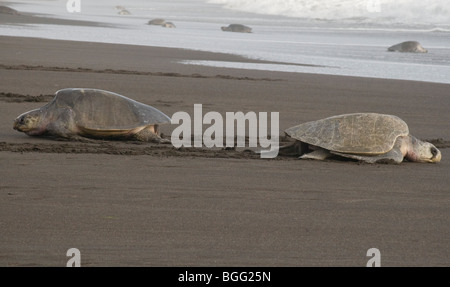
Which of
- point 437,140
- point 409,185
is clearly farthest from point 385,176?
point 437,140

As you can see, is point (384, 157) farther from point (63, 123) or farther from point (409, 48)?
point (409, 48)

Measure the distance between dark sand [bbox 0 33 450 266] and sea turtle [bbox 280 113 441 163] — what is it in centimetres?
12

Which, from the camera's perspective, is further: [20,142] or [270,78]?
[270,78]

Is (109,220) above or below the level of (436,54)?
below

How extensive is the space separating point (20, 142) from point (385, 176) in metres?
3.80

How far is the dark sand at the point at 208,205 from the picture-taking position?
4.43m

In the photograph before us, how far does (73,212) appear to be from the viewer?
5.16 meters

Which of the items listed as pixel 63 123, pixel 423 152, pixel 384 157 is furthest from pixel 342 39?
pixel 63 123

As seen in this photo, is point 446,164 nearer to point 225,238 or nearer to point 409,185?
point 409,185

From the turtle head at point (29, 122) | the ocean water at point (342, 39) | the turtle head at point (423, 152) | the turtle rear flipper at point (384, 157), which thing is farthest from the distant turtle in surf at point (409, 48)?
the turtle head at point (29, 122)

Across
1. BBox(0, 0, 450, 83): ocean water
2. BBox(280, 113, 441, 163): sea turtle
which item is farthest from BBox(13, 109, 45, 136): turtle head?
BBox(0, 0, 450, 83): ocean water

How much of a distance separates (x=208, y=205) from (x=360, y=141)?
8.27 ft

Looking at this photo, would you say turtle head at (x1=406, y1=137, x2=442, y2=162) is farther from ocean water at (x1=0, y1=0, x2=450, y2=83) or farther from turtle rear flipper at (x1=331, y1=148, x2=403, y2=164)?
ocean water at (x1=0, y1=0, x2=450, y2=83)

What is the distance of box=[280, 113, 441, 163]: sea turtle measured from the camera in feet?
24.7
